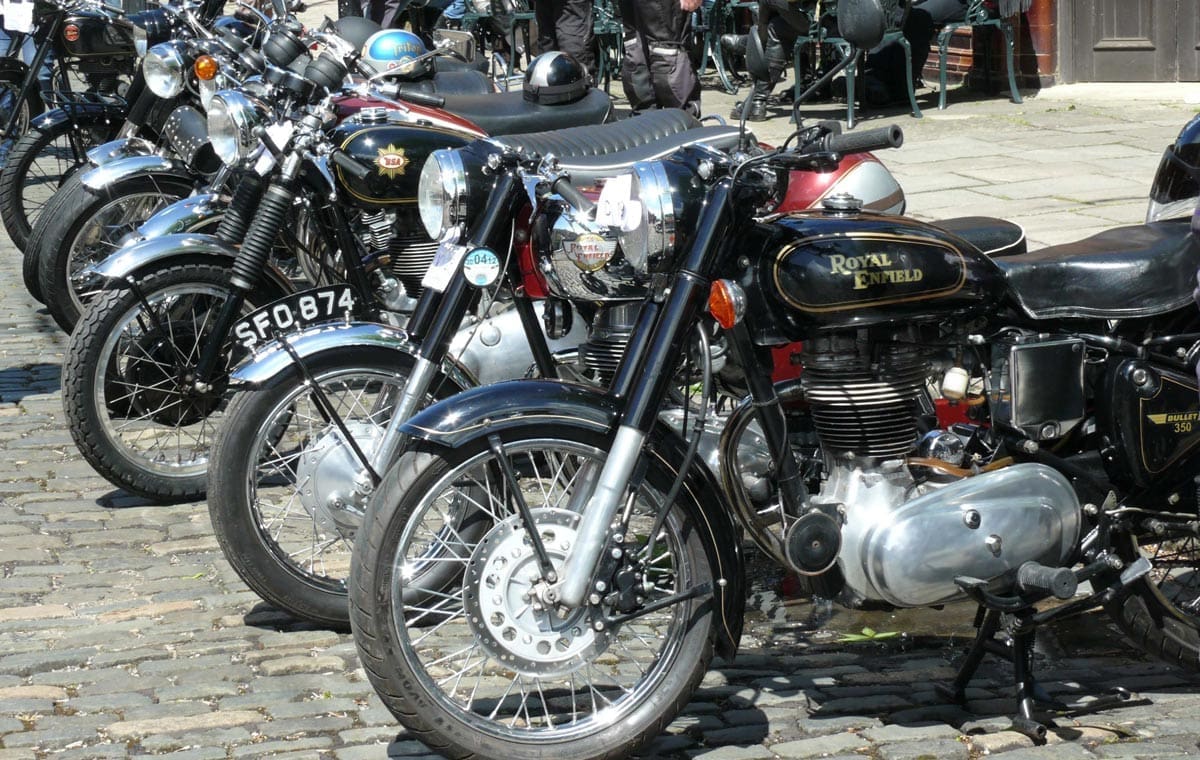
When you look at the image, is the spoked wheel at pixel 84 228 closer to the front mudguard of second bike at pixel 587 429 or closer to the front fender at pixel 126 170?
the front fender at pixel 126 170

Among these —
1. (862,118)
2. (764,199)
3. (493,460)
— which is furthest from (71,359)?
(862,118)

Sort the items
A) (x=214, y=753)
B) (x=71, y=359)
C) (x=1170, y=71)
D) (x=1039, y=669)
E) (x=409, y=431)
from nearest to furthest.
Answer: (x=409, y=431) → (x=214, y=753) → (x=1039, y=669) → (x=71, y=359) → (x=1170, y=71)

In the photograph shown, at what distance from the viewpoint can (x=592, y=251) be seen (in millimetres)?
3473

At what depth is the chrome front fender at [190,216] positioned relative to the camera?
570 centimetres

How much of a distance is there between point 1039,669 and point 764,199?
1.47 m

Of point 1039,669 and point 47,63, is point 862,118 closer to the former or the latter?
point 47,63

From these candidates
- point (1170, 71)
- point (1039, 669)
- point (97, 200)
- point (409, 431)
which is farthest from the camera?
point (1170, 71)

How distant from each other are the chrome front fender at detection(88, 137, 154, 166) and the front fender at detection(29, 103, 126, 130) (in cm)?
120

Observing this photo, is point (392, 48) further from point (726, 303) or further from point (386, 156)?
point (726, 303)

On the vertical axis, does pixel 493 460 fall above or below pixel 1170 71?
above

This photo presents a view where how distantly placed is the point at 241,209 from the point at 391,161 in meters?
0.55

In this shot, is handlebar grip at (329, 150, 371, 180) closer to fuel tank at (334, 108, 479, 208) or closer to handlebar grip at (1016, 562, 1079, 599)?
fuel tank at (334, 108, 479, 208)

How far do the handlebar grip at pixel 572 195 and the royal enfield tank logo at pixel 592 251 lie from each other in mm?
170

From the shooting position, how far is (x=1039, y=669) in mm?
4098
